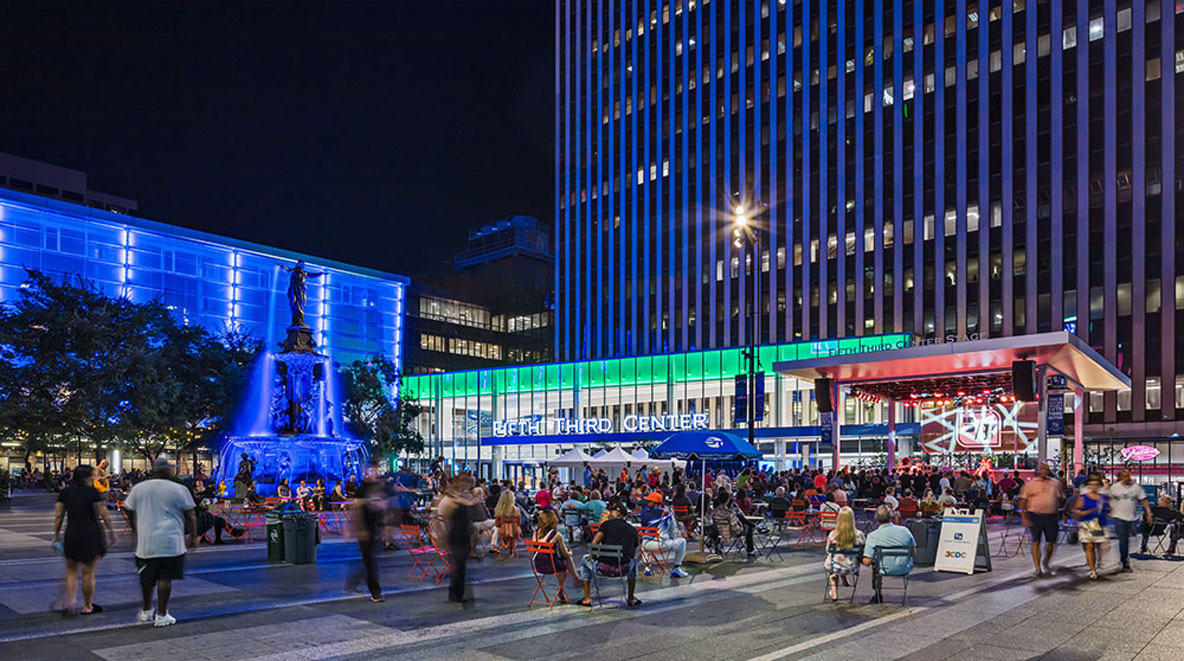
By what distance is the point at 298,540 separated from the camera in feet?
55.1

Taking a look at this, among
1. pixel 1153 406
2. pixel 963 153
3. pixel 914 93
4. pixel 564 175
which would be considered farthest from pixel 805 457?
pixel 564 175

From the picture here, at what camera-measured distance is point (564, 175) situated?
9950 centimetres

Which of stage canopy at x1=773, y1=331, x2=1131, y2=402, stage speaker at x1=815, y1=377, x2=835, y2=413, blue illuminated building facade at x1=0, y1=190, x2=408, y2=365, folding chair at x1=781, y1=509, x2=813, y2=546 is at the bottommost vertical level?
folding chair at x1=781, y1=509, x2=813, y2=546

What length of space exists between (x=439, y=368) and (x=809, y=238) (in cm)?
4924

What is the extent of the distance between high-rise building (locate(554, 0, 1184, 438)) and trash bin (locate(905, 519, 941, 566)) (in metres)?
25.8

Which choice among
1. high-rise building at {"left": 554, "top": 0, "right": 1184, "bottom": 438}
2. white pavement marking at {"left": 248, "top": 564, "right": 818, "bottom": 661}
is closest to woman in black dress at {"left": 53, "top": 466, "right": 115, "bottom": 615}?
white pavement marking at {"left": 248, "top": 564, "right": 818, "bottom": 661}

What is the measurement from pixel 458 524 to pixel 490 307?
106 m

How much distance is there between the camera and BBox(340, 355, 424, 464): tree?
56.2m

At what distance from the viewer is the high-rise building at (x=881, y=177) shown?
5788cm

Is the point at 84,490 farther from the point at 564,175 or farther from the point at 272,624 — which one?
the point at 564,175

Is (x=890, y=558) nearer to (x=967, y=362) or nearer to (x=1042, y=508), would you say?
(x=1042, y=508)

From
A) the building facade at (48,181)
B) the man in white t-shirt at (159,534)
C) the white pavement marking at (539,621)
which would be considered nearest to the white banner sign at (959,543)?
the white pavement marking at (539,621)

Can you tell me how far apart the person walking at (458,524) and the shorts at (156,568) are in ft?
10.4

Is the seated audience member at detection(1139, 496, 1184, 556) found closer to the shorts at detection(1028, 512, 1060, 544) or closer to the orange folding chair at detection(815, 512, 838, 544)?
the shorts at detection(1028, 512, 1060, 544)
